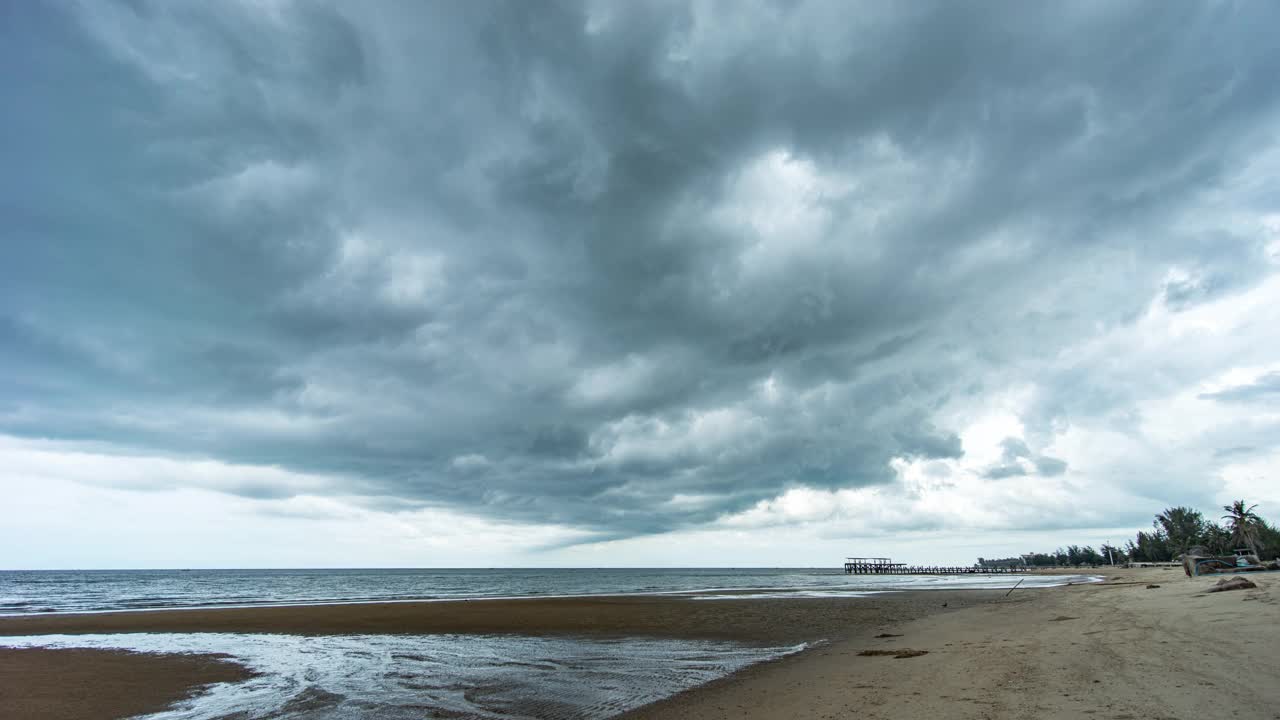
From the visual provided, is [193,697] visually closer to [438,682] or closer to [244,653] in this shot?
[438,682]

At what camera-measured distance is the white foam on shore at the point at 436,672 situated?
14.0m

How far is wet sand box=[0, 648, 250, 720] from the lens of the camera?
47.0ft

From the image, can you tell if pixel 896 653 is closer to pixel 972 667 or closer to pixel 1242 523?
pixel 972 667

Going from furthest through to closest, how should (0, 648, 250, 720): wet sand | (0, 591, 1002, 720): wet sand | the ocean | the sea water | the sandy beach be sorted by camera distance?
1. the sea water
2. (0, 591, 1002, 720): wet sand
3. (0, 648, 250, 720): wet sand
4. the ocean
5. the sandy beach

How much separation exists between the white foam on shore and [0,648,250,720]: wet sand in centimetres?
101

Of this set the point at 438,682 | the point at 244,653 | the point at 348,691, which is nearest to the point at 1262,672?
the point at 438,682

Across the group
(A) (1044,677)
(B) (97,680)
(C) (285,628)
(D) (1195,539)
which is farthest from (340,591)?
(D) (1195,539)

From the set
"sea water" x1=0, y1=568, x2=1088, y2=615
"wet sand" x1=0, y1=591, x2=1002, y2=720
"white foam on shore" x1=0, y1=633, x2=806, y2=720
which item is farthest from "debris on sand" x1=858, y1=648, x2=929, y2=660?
"sea water" x1=0, y1=568, x2=1088, y2=615

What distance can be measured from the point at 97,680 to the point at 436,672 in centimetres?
979

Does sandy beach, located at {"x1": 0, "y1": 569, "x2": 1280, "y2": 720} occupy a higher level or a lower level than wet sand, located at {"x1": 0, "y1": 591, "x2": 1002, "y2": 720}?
higher

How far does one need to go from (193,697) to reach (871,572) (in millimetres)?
191238

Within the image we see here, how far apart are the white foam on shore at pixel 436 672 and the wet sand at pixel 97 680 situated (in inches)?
39.7

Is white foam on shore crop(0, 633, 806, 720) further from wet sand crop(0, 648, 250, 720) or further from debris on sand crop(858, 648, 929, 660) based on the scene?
A: debris on sand crop(858, 648, 929, 660)

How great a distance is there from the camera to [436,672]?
18.8 m
